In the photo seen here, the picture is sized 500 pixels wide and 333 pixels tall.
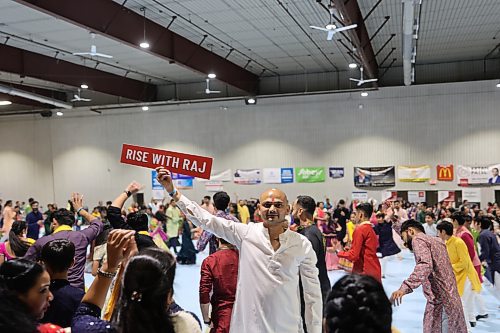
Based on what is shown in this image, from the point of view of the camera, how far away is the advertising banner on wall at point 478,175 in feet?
53.7

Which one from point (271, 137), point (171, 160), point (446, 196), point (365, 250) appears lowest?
point (446, 196)

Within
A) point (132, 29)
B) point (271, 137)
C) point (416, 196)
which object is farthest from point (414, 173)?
point (132, 29)

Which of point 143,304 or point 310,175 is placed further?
point 310,175

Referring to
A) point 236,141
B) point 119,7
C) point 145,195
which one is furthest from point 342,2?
point 145,195

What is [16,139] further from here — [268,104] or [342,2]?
[342,2]

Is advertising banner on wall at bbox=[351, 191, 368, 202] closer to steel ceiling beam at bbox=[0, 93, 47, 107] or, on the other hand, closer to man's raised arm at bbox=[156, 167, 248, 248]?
steel ceiling beam at bbox=[0, 93, 47, 107]

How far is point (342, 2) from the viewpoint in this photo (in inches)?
348

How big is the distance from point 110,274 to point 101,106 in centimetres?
1997

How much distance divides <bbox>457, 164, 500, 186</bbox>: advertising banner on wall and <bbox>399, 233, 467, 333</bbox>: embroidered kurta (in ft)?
45.4

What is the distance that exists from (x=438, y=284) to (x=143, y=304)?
3112mm

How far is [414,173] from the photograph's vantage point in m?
17.2

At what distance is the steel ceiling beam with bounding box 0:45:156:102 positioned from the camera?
1358 cm

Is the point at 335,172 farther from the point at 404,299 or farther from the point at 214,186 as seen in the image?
the point at 404,299

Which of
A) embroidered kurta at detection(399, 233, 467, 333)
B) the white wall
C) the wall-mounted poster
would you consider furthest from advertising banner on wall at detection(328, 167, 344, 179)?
embroidered kurta at detection(399, 233, 467, 333)
